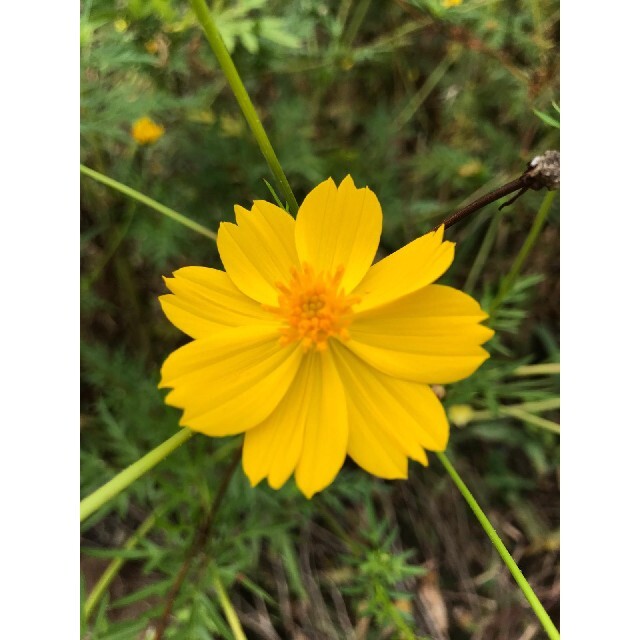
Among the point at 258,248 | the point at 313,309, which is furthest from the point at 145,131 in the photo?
the point at 313,309

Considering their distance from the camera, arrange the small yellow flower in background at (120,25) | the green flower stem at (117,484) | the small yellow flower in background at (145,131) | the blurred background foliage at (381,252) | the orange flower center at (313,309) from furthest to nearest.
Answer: the small yellow flower in background at (145,131) → the blurred background foliage at (381,252) → the small yellow flower in background at (120,25) → the orange flower center at (313,309) → the green flower stem at (117,484)

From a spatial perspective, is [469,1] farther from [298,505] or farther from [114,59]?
[298,505]

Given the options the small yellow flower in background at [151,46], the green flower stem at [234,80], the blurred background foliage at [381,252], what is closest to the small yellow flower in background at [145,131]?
the blurred background foliage at [381,252]

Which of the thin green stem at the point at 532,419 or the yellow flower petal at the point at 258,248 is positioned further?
the thin green stem at the point at 532,419

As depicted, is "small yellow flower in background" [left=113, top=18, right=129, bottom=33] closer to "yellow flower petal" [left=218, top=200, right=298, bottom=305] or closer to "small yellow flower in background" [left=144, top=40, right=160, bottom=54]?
"small yellow flower in background" [left=144, top=40, right=160, bottom=54]

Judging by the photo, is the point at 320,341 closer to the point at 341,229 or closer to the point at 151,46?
the point at 341,229

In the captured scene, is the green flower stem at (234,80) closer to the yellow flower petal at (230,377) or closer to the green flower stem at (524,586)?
the yellow flower petal at (230,377)
